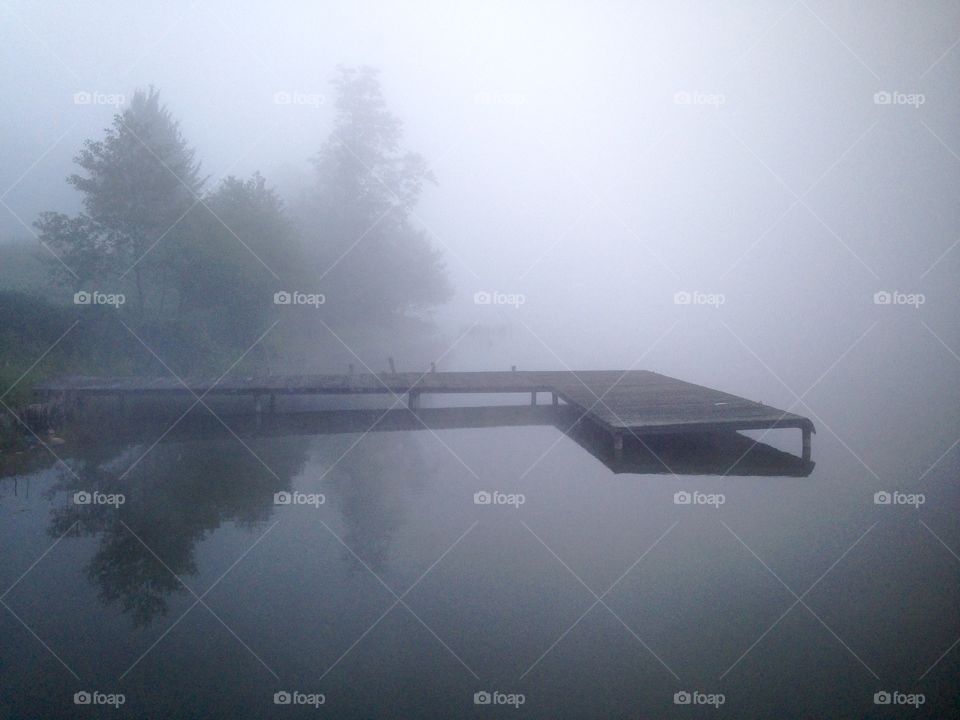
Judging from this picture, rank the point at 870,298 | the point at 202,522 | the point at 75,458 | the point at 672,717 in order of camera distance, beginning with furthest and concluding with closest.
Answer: the point at 870,298, the point at 75,458, the point at 202,522, the point at 672,717

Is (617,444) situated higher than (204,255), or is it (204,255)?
A: (204,255)

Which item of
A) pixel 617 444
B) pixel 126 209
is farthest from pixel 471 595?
pixel 126 209

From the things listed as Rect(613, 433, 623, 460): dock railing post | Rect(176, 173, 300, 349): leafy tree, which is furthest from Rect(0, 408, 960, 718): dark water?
Rect(176, 173, 300, 349): leafy tree

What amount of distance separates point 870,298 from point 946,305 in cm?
416

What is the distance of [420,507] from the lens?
6.27 meters

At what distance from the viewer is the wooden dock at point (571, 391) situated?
7938 mm

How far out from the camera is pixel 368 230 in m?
14.2

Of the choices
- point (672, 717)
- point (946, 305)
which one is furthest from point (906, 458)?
A: point (946, 305)

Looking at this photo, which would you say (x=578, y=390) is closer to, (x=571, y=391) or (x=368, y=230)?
(x=571, y=391)

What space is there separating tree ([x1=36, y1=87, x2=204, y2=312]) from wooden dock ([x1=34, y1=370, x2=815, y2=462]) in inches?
102

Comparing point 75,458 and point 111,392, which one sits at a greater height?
point 111,392

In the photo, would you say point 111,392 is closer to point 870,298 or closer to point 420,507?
point 420,507

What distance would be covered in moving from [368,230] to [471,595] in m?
11.0

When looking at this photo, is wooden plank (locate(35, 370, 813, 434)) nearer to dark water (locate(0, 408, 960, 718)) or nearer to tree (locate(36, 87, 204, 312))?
dark water (locate(0, 408, 960, 718))
